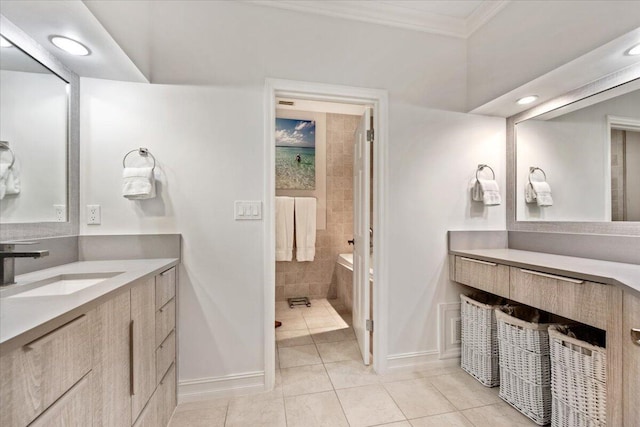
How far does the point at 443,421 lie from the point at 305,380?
2.84 ft

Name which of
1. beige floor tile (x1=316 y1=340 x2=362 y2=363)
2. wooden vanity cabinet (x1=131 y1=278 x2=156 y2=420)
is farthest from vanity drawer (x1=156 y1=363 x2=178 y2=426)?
beige floor tile (x1=316 y1=340 x2=362 y2=363)

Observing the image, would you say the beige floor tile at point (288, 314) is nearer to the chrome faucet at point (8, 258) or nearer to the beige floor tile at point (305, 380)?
the beige floor tile at point (305, 380)

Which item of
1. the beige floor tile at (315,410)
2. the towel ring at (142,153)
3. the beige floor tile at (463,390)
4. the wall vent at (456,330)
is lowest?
the beige floor tile at (463,390)

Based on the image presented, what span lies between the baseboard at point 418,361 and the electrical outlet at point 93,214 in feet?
6.82

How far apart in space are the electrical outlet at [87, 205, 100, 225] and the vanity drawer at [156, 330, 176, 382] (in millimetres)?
774

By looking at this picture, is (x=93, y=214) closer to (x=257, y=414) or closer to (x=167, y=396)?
(x=167, y=396)

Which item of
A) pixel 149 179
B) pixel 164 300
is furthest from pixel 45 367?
pixel 149 179

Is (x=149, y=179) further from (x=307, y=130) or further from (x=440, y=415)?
(x=307, y=130)

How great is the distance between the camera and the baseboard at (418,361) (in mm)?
2051

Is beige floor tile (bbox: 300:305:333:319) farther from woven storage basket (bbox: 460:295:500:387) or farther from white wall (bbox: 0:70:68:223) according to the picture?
white wall (bbox: 0:70:68:223)

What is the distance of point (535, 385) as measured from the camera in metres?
1.54

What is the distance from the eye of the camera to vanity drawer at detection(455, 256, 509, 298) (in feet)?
5.59

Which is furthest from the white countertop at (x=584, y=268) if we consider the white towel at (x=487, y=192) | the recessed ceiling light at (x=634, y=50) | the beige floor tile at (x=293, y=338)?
the beige floor tile at (x=293, y=338)

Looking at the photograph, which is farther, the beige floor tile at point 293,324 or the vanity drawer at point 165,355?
the beige floor tile at point 293,324
